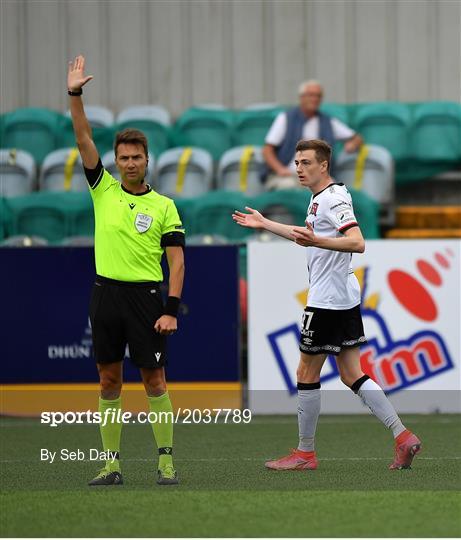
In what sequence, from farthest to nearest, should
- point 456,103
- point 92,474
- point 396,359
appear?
point 456,103
point 396,359
point 92,474

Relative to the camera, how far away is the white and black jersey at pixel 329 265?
7172 mm

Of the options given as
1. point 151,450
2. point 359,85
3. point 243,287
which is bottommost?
point 151,450

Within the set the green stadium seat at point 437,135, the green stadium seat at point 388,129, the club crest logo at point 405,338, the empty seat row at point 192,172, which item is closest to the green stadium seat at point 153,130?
the empty seat row at point 192,172

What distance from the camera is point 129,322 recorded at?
262 inches

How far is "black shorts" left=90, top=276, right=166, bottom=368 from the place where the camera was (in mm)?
6641

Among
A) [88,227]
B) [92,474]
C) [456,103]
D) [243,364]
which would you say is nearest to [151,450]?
[92,474]

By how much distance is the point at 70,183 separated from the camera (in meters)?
14.1

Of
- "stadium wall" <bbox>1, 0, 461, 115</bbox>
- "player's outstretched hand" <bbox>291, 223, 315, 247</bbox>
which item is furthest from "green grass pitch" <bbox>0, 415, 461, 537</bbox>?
"stadium wall" <bbox>1, 0, 461, 115</bbox>

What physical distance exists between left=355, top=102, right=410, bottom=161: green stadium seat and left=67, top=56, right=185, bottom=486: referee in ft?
27.8

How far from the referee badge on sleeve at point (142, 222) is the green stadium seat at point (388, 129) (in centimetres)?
851

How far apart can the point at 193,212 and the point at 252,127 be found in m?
2.66

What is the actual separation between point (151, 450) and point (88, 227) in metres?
4.82

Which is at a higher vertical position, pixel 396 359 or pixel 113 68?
pixel 113 68

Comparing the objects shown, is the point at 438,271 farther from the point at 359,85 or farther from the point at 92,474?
the point at 359,85
